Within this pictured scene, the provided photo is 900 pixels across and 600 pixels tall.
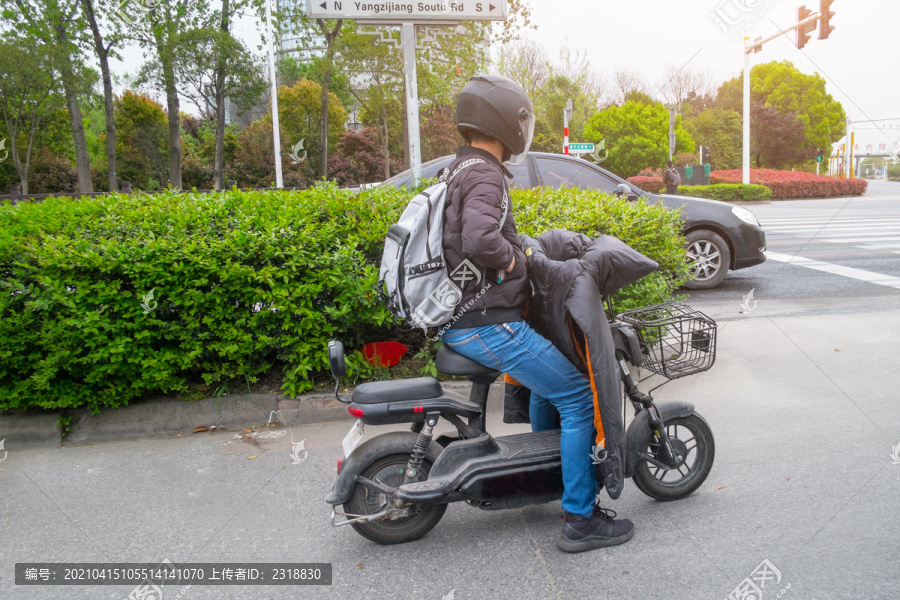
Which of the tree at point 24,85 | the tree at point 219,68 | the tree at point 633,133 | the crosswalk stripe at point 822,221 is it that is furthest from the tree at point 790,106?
the tree at point 24,85

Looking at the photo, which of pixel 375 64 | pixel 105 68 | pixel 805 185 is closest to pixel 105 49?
pixel 105 68

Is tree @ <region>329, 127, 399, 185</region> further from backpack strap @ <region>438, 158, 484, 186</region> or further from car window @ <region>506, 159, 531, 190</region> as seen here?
backpack strap @ <region>438, 158, 484, 186</region>

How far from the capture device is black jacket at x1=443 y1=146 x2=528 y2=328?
265 cm

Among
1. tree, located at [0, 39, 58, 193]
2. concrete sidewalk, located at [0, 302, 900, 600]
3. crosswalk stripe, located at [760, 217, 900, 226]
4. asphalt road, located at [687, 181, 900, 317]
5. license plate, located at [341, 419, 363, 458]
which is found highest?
tree, located at [0, 39, 58, 193]

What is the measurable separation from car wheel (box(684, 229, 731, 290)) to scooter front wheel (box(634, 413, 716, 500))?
532 centimetres

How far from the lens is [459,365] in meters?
2.86

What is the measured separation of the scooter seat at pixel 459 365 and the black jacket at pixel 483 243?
0.14 m

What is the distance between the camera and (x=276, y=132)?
25.6 meters

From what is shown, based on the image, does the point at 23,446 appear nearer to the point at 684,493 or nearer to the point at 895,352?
the point at 684,493

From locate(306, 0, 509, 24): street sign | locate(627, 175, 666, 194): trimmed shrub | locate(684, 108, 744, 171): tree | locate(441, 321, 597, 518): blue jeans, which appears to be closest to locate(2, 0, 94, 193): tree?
locate(306, 0, 509, 24): street sign

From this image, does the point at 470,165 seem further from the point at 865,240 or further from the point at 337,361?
the point at 865,240

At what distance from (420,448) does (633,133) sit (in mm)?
31473

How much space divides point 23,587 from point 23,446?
72.1 inches

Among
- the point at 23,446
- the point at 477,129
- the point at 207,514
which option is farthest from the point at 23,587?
the point at 477,129
